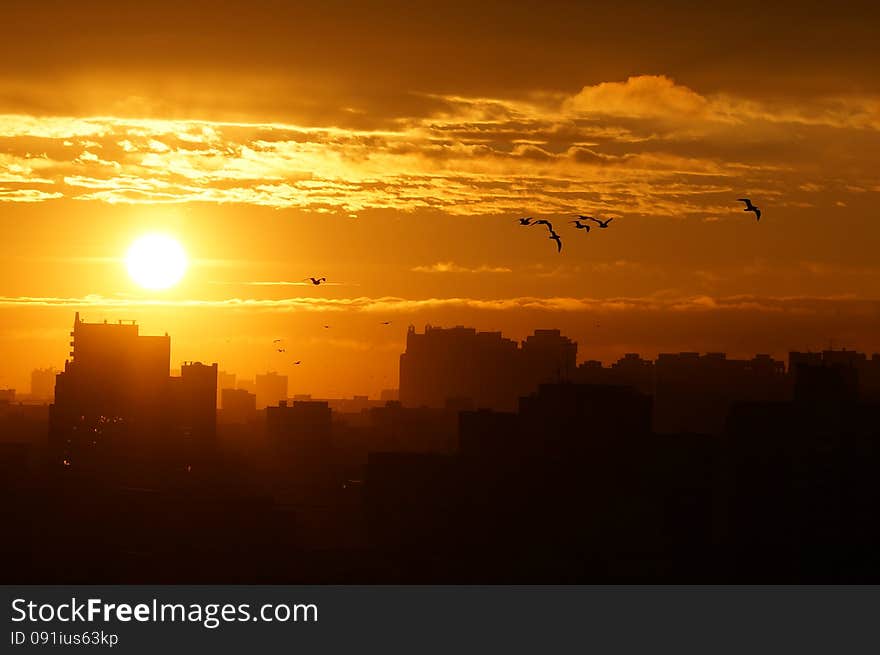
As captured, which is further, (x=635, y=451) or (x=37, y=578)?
(x=635, y=451)
